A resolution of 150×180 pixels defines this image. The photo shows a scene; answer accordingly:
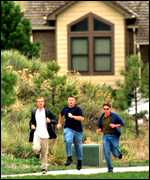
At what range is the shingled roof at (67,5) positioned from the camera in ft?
113

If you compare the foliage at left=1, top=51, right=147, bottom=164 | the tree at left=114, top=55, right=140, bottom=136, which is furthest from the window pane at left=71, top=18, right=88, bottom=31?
the foliage at left=1, top=51, right=147, bottom=164

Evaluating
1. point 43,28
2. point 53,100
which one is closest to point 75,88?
point 53,100

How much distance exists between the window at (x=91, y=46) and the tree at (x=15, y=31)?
6.17 meters

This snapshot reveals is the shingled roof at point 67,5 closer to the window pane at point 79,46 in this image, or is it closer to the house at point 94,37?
the house at point 94,37

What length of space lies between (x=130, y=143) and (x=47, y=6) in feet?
52.3

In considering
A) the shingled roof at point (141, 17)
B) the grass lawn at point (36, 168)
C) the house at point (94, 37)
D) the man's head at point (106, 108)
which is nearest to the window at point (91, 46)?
the house at point (94, 37)

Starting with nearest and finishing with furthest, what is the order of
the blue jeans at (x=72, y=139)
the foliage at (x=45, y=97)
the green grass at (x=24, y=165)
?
1. the blue jeans at (x=72, y=139)
2. the green grass at (x=24, y=165)
3. the foliage at (x=45, y=97)

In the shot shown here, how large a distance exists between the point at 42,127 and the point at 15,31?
13.0 metres

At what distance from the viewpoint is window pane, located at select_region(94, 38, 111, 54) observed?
3434 cm

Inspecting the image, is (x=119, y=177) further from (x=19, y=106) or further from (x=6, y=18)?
(x=6, y=18)

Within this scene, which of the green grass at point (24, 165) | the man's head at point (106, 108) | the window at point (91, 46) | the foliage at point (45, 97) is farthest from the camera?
the window at point (91, 46)

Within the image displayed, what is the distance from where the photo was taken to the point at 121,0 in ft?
121

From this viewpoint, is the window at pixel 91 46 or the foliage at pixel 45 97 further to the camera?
the window at pixel 91 46

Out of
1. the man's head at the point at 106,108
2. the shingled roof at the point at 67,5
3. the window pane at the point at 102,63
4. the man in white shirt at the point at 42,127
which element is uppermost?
the shingled roof at the point at 67,5
